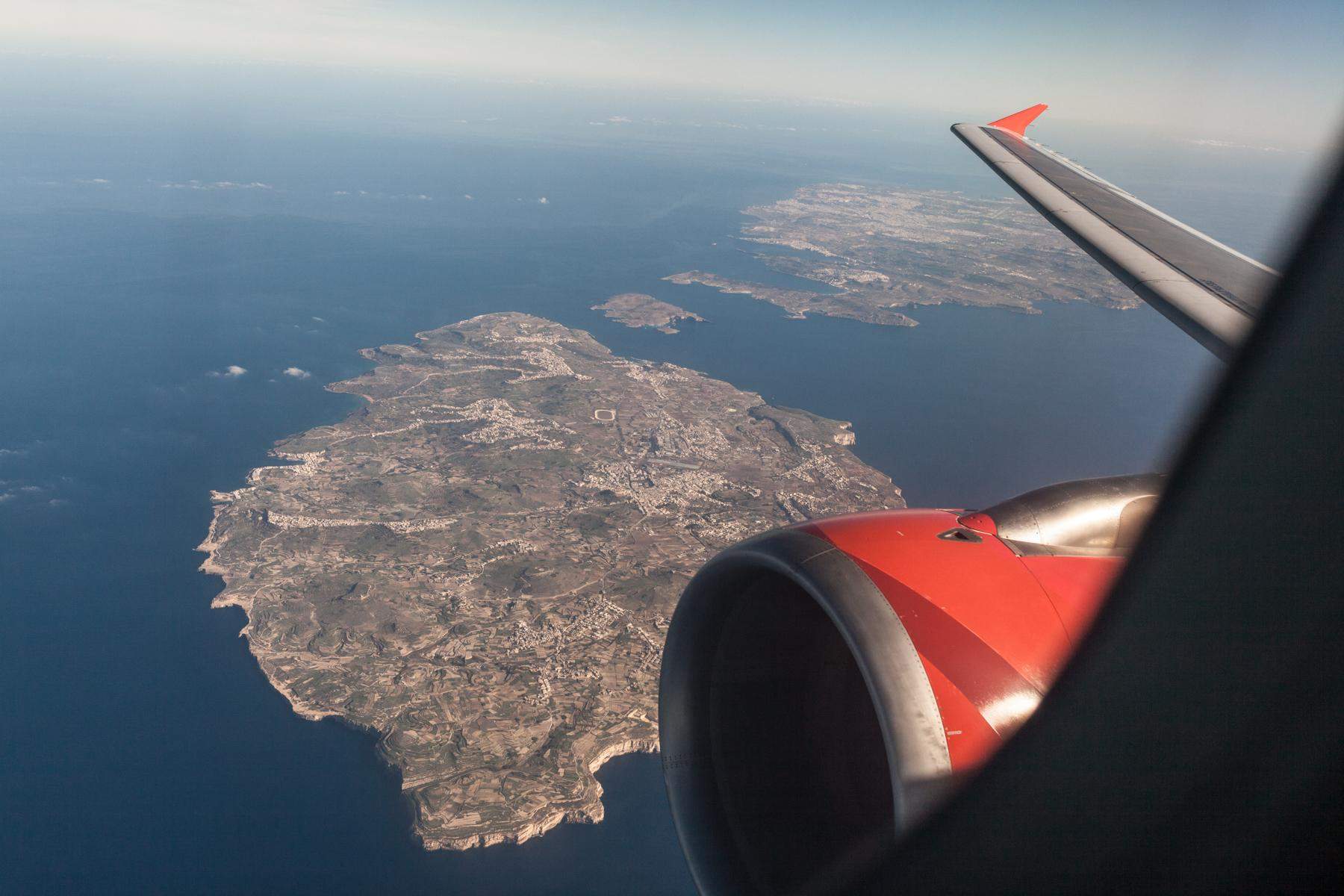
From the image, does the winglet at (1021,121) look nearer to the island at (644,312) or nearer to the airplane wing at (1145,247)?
the airplane wing at (1145,247)

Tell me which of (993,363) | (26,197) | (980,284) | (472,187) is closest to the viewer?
(993,363)

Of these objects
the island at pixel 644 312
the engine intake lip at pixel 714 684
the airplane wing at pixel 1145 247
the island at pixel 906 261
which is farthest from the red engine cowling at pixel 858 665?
the island at pixel 906 261

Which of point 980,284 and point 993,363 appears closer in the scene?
point 993,363

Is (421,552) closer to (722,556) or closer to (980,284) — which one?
(722,556)

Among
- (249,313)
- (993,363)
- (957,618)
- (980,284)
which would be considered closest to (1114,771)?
(957,618)

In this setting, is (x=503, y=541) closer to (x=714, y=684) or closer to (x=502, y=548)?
(x=502, y=548)

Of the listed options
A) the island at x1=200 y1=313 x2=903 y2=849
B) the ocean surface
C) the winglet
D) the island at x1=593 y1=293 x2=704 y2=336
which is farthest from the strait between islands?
the winglet

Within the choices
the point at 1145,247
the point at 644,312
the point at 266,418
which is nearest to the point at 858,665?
the point at 1145,247
